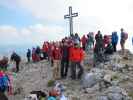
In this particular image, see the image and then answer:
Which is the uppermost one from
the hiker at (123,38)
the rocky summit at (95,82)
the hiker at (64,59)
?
the hiker at (123,38)

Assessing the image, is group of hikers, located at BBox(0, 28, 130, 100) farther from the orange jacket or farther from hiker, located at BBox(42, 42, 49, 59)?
hiker, located at BBox(42, 42, 49, 59)

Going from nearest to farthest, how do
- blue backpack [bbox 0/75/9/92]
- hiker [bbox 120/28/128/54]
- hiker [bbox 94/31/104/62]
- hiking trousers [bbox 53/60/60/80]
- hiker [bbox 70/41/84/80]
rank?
blue backpack [bbox 0/75/9/92] < hiker [bbox 70/41/84/80] < hiking trousers [bbox 53/60/60/80] < hiker [bbox 94/31/104/62] < hiker [bbox 120/28/128/54]

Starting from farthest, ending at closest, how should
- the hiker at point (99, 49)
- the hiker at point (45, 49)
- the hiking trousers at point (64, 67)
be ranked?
the hiker at point (45, 49) → the hiker at point (99, 49) → the hiking trousers at point (64, 67)

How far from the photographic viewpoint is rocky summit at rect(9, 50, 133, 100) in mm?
29031

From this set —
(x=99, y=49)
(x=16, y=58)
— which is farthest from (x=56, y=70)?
(x=16, y=58)

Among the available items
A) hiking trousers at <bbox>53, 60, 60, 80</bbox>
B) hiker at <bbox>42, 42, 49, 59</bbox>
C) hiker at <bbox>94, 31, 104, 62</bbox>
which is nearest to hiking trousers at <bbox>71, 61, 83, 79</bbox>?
hiking trousers at <bbox>53, 60, 60, 80</bbox>

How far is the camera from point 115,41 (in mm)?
38031

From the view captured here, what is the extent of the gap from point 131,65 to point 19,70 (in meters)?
13.4

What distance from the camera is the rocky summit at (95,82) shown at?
29031 mm

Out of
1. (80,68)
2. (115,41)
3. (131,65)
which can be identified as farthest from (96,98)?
(115,41)

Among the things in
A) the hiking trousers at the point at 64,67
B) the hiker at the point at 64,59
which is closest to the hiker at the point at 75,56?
the hiker at the point at 64,59

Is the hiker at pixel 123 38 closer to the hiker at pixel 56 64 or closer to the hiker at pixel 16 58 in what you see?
the hiker at pixel 56 64

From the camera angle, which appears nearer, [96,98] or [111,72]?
Answer: [96,98]

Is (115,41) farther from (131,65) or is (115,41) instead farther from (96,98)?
(96,98)
